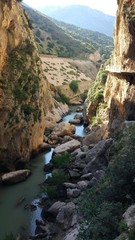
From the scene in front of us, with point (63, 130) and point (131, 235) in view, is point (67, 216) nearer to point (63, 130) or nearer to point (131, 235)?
point (131, 235)

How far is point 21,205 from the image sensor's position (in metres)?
30.5

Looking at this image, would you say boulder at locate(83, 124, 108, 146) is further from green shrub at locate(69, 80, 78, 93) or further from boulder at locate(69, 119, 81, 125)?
green shrub at locate(69, 80, 78, 93)

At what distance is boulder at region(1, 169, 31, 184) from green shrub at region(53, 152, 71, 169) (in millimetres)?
2904

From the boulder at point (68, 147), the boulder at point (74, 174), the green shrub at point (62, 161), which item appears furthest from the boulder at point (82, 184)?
the boulder at point (68, 147)

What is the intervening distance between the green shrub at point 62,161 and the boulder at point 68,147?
3856mm

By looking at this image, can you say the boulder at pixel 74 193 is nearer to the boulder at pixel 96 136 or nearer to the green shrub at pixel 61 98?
the boulder at pixel 96 136

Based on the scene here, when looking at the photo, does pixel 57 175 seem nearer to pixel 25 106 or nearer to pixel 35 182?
pixel 35 182

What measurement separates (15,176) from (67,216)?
9.44 metres

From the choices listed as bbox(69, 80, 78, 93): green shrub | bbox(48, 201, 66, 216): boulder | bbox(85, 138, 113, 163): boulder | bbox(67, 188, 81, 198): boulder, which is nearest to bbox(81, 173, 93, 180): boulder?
bbox(85, 138, 113, 163): boulder

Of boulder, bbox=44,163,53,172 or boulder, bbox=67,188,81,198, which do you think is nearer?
boulder, bbox=67,188,81,198

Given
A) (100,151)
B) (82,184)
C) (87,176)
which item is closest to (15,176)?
(87,176)

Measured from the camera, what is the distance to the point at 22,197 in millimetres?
31875

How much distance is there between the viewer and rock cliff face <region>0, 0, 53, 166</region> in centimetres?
3762

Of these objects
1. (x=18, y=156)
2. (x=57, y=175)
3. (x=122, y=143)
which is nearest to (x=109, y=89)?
(x=18, y=156)
